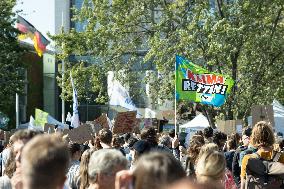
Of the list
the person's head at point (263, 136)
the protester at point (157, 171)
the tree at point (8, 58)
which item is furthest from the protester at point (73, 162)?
the tree at point (8, 58)

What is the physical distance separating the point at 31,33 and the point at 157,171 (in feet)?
126

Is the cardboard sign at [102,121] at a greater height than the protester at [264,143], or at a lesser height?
lesser

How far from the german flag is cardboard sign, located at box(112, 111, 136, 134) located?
23638 mm

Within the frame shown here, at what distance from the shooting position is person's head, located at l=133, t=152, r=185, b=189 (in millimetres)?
2969

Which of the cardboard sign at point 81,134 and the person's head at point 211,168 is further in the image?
the cardboard sign at point 81,134

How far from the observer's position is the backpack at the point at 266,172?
769cm

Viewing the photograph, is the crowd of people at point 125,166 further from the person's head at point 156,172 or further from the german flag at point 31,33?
the german flag at point 31,33

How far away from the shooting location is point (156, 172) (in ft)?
9.87

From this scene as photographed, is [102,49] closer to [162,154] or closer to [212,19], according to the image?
[212,19]

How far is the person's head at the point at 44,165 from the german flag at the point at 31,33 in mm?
36936

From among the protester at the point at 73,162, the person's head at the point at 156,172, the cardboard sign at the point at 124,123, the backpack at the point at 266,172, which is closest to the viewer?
the person's head at the point at 156,172

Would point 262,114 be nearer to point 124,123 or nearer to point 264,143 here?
point 124,123

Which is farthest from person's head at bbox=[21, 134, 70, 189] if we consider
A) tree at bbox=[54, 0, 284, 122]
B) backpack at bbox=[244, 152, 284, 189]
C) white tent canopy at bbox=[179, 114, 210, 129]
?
white tent canopy at bbox=[179, 114, 210, 129]

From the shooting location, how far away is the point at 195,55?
2928 cm
